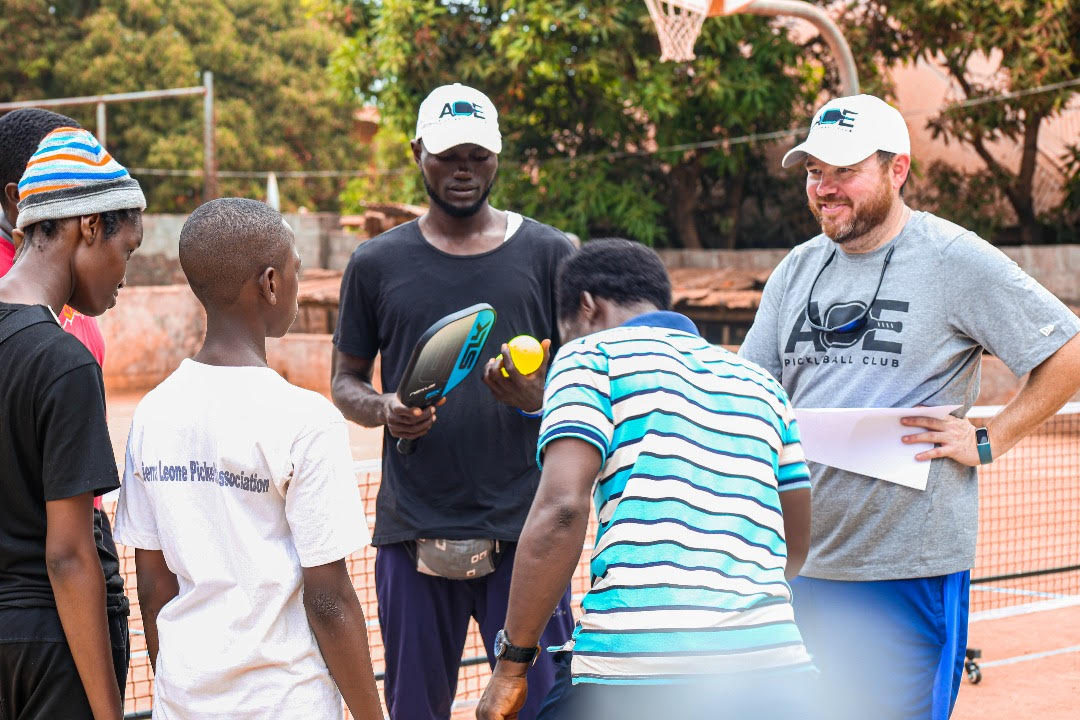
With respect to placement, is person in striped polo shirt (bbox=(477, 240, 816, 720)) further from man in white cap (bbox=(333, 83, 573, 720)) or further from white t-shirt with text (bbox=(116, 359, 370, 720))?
man in white cap (bbox=(333, 83, 573, 720))

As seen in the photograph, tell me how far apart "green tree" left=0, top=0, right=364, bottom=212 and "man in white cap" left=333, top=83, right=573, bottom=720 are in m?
24.4

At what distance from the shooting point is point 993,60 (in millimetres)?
20703

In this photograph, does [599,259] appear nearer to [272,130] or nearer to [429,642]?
[429,642]

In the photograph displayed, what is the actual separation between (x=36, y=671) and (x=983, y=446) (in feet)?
8.45

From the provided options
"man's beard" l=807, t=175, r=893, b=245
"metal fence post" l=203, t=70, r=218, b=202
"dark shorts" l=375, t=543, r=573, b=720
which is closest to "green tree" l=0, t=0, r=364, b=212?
"metal fence post" l=203, t=70, r=218, b=202

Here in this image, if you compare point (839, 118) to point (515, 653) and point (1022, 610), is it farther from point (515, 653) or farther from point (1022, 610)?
point (1022, 610)

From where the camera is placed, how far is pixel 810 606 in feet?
11.8

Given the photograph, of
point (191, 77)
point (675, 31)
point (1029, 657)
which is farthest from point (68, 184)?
point (191, 77)

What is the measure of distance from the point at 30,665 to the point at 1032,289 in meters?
2.76

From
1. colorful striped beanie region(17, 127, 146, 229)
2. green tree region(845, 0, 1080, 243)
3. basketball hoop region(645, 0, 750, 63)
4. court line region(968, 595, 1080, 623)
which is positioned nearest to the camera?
colorful striped beanie region(17, 127, 146, 229)

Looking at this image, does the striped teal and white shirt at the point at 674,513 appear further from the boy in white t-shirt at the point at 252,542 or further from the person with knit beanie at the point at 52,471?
the person with knit beanie at the point at 52,471

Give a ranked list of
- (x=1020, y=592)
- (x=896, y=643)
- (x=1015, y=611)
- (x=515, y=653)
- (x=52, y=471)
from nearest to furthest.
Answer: (x=52, y=471) < (x=515, y=653) < (x=896, y=643) < (x=1015, y=611) < (x=1020, y=592)

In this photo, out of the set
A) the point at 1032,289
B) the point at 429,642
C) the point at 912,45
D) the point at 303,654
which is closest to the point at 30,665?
the point at 303,654

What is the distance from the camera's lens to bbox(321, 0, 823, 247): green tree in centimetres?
1800
